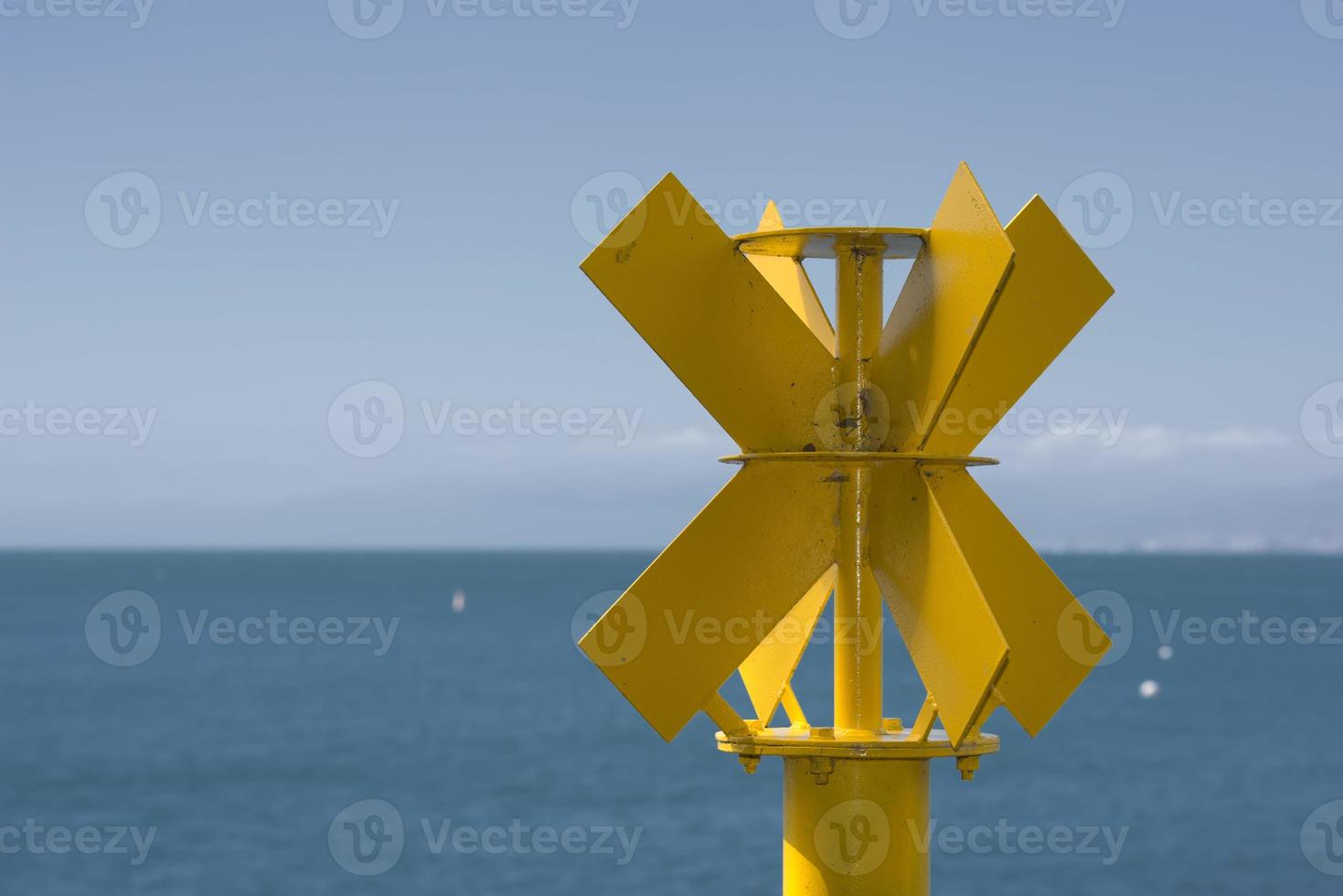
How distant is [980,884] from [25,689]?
258 feet

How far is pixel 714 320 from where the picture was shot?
6176mm

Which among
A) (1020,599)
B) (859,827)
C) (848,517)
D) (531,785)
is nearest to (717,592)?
(848,517)

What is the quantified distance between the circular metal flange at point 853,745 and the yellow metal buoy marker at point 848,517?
0.01m

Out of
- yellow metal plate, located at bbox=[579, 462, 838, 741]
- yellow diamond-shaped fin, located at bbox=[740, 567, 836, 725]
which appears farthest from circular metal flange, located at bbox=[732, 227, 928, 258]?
yellow diamond-shaped fin, located at bbox=[740, 567, 836, 725]

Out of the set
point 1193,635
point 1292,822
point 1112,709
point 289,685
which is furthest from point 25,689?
point 1193,635

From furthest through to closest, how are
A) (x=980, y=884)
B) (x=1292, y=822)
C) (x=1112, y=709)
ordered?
(x=1112, y=709) → (x=1292, y=822) → (x=980, y=884)

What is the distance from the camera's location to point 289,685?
124125 mm

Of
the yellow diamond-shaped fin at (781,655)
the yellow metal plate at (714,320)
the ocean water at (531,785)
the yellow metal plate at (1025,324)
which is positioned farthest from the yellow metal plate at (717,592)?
the ocean water at (531,785)

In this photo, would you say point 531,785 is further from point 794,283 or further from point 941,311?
point 941,311

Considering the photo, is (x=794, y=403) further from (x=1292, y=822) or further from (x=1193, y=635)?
(x=1193, y=635)

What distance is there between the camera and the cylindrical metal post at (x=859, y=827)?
6.05 meters

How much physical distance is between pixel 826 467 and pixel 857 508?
18 centimetres

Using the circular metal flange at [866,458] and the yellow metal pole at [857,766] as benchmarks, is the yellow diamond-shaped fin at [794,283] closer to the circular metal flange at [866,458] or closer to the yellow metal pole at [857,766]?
the yellow metal pole at [857,766]

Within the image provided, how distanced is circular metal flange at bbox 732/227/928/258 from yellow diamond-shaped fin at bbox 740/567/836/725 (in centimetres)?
123
